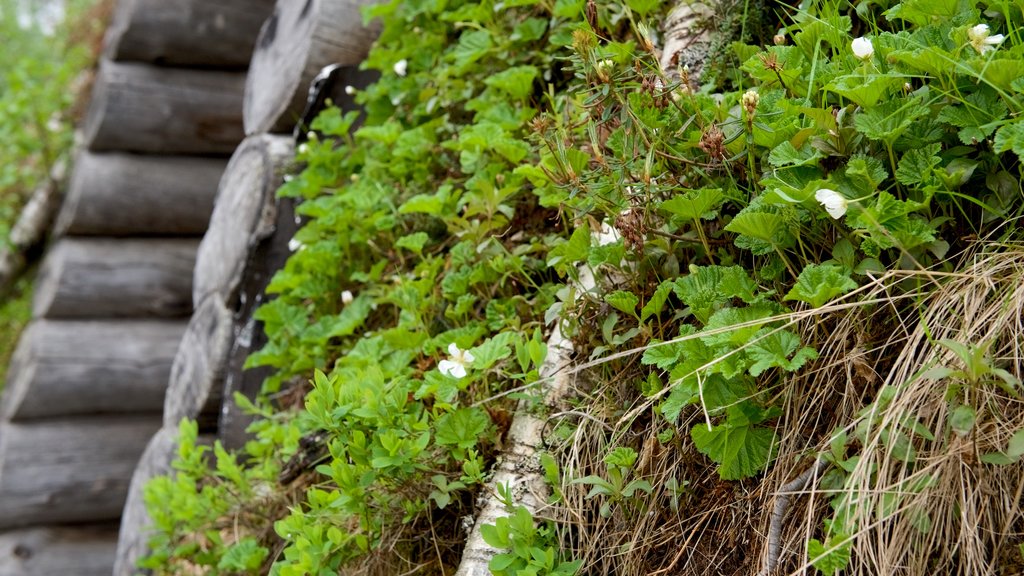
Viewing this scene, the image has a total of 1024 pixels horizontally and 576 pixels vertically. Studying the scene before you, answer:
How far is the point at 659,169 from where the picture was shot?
169 cm

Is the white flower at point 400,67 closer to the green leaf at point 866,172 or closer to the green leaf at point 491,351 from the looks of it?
the green leaf at point 491,351

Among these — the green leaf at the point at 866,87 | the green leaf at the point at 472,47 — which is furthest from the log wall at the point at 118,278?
the green leaf at the point at 866,87

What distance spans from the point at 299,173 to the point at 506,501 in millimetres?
1897

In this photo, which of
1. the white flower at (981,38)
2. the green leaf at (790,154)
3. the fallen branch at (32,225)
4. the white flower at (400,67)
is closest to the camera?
the white flower at (981,38)

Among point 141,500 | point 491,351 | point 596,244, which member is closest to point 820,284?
point 596,244

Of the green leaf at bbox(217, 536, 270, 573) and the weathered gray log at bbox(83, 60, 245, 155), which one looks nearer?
the green leaf at bbox(217, 536, 270, 573)

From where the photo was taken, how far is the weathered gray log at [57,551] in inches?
178

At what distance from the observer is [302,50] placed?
3277 mm

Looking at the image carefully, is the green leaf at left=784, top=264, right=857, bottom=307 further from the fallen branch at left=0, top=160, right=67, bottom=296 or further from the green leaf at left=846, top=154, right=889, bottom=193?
the fallen branch at left=0, top=160, right=67, bottom=296

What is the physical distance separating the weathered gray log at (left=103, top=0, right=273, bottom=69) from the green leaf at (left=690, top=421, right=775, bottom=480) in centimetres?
397

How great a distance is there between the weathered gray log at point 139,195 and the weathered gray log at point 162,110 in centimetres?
8

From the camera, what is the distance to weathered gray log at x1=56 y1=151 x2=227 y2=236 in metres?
4.64

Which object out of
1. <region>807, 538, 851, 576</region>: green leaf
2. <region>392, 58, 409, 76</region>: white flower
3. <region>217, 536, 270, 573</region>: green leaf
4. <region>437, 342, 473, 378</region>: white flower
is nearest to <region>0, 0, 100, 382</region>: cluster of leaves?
<region>392, 58, 409, 76</region>: white flower

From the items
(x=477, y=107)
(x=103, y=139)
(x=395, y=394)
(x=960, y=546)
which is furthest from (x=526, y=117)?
(x=103, y=139)
